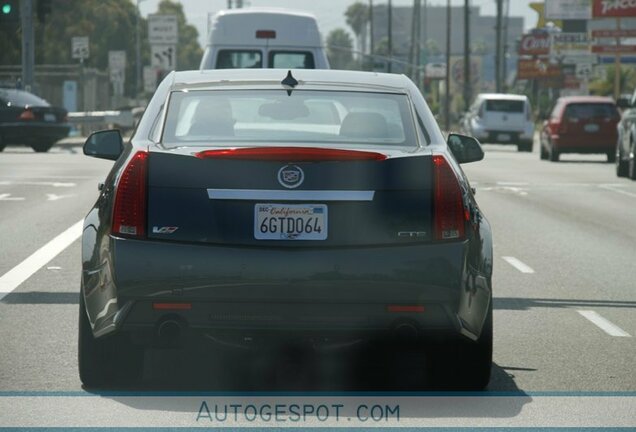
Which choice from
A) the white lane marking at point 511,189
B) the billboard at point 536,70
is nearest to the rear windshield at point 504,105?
the white lane marking at point 511,189

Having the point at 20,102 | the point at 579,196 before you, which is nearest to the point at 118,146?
the point at 579,196

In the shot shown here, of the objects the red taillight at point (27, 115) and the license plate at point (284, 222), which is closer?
the license plate at point (284, 222)

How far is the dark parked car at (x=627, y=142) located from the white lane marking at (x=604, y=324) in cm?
1720

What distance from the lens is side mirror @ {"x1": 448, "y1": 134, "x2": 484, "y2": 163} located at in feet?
29.9

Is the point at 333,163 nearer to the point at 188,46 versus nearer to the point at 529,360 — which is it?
the point at 529,360

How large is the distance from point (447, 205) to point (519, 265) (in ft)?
22.2

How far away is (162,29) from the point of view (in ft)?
245

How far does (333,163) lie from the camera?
7.11 m

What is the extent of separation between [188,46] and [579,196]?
6074 inches

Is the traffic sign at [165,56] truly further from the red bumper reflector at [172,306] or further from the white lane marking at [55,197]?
the red bumper reflector at [172,306]

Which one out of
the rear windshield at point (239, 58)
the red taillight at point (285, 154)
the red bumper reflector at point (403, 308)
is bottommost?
the red bumper reflector at point (403, 308)

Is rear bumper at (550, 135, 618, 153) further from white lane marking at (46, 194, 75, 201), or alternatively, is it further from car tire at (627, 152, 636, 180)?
white lane marking at (46, 194, 75, 201)

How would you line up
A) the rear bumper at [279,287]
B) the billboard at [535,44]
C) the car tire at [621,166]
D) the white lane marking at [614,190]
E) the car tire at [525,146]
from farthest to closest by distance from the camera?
the billboard at [535,44] → the car tire at [525,146] → the car tire at [621,166] → the white lane marking at [614,190] → the rear bumper at [279,287]

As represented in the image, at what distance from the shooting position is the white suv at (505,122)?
49344 millimetres
